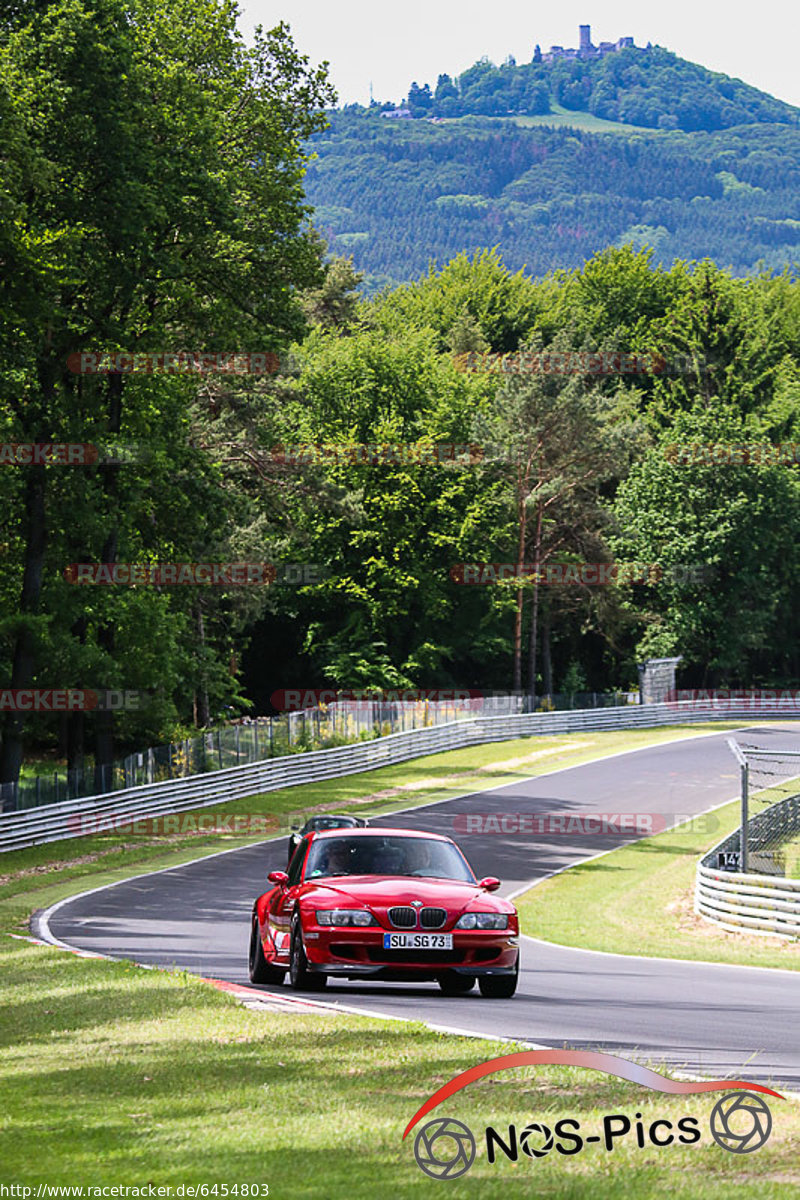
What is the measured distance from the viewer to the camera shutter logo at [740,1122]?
21.7 feet

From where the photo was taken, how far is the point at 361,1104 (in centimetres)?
755

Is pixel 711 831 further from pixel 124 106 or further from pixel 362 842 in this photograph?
pixel 362 842

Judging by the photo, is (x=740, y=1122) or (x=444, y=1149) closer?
(x=444, y=1149)

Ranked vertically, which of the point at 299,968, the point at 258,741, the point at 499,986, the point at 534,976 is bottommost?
the point at 534,976

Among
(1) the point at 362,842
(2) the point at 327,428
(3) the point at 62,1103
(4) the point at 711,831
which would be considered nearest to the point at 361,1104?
(3) the point at 62,1103

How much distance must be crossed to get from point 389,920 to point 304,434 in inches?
2582

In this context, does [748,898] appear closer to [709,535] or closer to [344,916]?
[344,916]

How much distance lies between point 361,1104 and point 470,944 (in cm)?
502

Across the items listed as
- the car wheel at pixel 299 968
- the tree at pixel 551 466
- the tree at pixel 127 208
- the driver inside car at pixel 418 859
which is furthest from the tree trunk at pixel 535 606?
the car wheel at pixel 299 968

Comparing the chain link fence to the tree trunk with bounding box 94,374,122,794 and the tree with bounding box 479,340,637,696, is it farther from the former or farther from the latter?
the tree with bounding box 479,340,637,696

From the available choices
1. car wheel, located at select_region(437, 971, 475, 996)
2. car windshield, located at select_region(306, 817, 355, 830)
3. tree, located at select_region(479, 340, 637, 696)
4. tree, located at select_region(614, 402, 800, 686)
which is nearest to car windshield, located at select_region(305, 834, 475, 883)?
car wheel, located at select_region(437, 971, 475, 996)

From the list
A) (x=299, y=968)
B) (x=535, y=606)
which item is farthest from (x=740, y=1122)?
(x=535, y=606)

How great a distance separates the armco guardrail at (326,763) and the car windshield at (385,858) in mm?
21170

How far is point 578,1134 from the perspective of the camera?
679 centimetres
